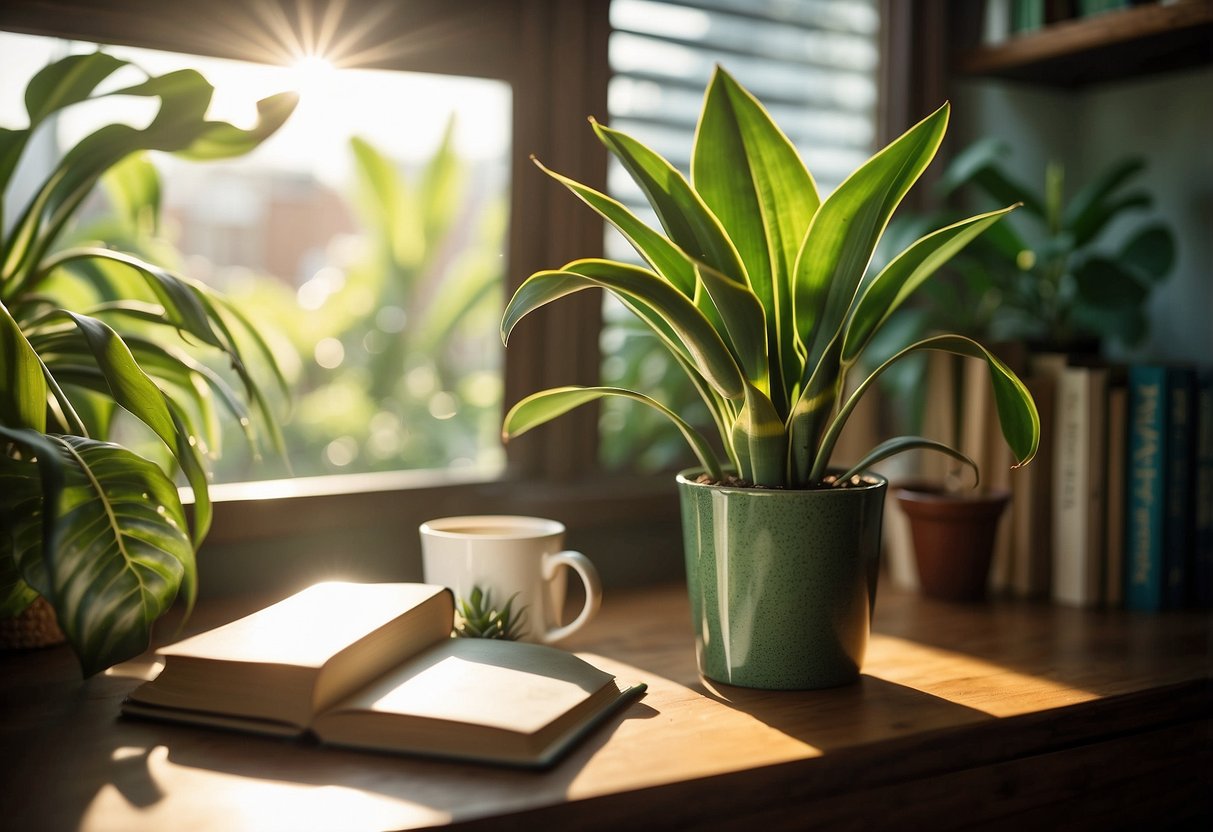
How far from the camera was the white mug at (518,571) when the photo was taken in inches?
37.0

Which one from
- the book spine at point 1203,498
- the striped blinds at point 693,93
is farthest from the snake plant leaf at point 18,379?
the book spine at point 1203,498

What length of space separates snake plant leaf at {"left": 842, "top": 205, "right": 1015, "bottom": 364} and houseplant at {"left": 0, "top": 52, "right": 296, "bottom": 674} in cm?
51

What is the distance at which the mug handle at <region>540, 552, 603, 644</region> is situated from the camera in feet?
3.11

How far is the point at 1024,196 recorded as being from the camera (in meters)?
1.37

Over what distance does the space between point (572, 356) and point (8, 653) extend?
0.65 m

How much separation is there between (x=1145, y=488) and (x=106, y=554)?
1.02 metres

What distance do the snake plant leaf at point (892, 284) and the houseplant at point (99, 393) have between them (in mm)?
506

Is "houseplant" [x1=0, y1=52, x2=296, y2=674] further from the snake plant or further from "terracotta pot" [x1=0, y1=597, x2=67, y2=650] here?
the snake plant

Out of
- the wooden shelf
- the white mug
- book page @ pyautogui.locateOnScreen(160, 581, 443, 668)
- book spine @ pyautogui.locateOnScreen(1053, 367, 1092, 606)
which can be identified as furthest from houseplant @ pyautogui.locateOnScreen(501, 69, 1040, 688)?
the wooden shelf

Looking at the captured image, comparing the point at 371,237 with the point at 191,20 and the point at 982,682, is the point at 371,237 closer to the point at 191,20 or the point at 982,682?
the point at 191,20

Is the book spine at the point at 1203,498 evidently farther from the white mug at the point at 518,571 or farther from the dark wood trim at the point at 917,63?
the white mug at the point at 518,571

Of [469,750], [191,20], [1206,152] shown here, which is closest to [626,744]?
[469,750]

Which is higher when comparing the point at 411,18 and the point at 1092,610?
the point at 411,18

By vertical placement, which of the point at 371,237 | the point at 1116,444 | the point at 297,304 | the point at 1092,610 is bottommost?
the point at 1092,610
